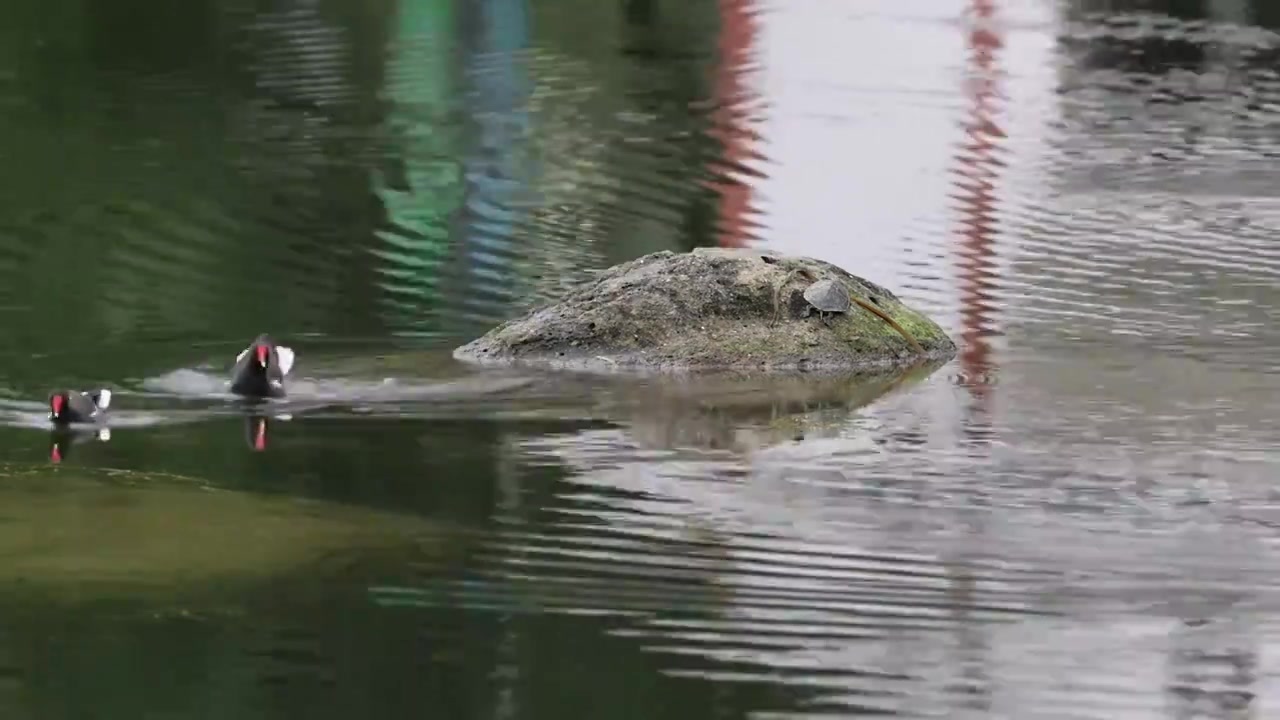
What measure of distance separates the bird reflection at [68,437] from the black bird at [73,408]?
0.18 feet

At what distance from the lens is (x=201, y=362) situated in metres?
15.0

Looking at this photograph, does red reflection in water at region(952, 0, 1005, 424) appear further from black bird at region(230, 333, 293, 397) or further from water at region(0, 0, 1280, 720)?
black bird at region(230, 333, 293, 397)

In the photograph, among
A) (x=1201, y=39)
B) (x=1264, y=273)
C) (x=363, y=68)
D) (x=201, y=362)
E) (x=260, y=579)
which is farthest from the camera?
(x=1201, y=39)

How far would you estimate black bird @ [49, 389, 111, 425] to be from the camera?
41.8 ft

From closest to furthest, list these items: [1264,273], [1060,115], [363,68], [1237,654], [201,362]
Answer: [1237,654], [201,362], [1264,273], [1060,115], [363,68]

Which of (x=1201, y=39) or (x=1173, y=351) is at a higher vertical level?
(x=1201, y=39)

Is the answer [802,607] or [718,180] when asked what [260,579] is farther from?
[718,180]

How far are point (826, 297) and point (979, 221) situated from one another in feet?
20.9

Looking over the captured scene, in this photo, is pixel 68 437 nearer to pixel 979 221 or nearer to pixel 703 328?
pixel 703 328

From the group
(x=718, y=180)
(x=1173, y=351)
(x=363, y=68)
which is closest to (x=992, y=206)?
(x=718, y=180)

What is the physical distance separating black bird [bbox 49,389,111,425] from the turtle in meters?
4.22

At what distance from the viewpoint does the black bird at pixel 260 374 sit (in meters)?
13.7

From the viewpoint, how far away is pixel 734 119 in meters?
28.2

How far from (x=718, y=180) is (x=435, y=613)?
14.3 meters
